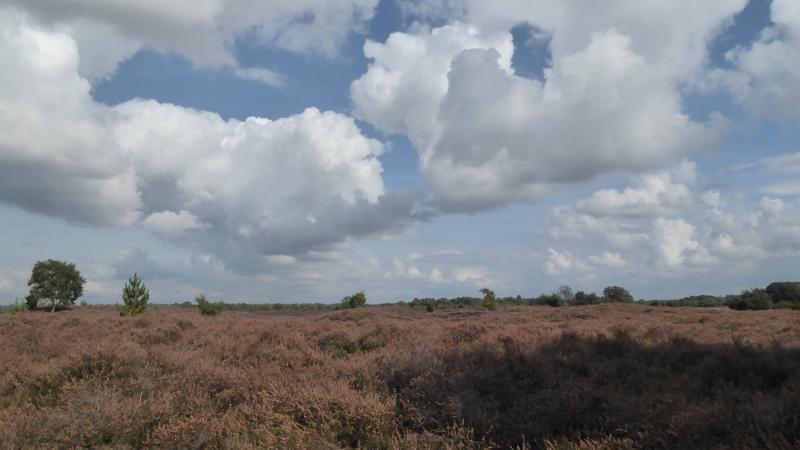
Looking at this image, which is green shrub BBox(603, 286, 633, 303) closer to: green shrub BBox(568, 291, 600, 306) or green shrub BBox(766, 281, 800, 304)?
green shrub BBox(568, 291, 600, 306)

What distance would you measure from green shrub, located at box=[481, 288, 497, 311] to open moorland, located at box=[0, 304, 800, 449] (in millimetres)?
33870

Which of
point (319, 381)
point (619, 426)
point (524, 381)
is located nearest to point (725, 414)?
point (619, 426)

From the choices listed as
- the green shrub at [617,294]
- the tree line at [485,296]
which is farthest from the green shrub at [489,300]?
the green shrub at [617,294]

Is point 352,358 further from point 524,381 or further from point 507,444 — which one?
point 507,444

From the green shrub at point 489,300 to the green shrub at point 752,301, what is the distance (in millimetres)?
18364

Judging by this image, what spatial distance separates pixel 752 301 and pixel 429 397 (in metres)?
38.1

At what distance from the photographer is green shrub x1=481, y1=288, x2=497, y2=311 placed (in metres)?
45.0

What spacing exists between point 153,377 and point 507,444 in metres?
7.13

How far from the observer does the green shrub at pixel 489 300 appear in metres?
45.0

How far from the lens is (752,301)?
36.0 metres

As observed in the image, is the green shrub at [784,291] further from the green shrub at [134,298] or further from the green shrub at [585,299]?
A: the green shrub at [134,298]

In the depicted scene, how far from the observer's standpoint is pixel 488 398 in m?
7.33

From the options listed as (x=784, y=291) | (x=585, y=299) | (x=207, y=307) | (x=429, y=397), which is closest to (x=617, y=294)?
(x=585, y=299)

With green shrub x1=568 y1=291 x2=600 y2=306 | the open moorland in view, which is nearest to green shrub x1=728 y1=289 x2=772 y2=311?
green shrub x1=568 y1=291 x2=600 y2=306
